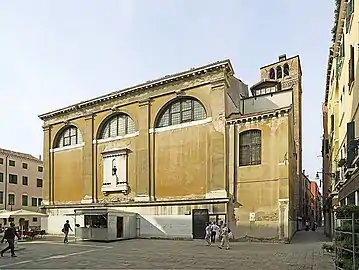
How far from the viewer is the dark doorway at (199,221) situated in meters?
31.6

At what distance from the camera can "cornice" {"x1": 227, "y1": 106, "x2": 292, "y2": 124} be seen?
98.1 feet

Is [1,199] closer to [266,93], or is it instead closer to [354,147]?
[266,93]

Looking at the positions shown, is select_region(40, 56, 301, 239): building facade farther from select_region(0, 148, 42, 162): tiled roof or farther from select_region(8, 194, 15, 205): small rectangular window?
select_region(8, 194, 15, 205): small rectangular window

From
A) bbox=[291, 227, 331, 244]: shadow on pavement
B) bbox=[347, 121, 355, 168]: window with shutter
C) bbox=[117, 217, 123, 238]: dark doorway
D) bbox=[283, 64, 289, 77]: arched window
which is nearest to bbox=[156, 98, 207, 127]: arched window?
bbox=[117, 217, 123, 238]: dark doorway

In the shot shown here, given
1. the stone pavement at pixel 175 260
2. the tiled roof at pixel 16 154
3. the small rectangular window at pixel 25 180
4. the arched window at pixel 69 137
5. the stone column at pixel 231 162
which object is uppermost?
the arched window at pixel 69 137

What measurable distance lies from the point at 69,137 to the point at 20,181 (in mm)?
24238

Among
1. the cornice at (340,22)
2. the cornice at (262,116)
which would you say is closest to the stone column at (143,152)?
the cornice at (262,116)

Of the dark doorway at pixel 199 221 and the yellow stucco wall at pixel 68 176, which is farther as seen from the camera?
the yellow stucco wall at pixel 68 176

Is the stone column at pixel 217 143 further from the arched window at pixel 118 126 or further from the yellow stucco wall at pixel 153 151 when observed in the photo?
the arched window at pixel 118 126

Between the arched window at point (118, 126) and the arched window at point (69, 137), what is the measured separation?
336cm

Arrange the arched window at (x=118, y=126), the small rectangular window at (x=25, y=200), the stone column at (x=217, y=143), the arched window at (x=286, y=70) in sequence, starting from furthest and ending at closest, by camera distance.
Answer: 1. the small rectangular window at (x=25, y=200)
2. the arched window at (x=286, y=70)
3. the arched window at (x=118, y=126)
4. the stone column at (x=217, y=143)

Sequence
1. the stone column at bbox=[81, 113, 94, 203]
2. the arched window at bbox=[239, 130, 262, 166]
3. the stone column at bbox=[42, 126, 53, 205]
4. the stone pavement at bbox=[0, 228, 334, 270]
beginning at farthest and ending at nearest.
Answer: the stone column at bbox=[42, 126, 53, 205] → the stone column at bbox=[81, 113, 94, 203] → the arched window at bbox=[239, 130, 262, 166] → the stone pavement at bbox=[0, 228, 334, 270]

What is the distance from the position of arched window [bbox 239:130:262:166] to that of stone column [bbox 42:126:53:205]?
2083 cm

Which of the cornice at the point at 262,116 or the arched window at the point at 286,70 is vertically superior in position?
the arched window at the point at 286,70
